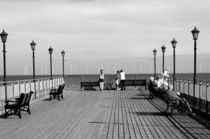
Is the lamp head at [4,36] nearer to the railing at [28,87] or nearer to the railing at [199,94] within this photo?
the railing at [28,87]

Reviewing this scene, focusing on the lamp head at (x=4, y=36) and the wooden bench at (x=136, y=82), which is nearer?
the lamp head at (x=4, y=36)

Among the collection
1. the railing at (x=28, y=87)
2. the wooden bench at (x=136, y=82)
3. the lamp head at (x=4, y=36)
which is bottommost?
the wooden bench at (x=136, y=82)

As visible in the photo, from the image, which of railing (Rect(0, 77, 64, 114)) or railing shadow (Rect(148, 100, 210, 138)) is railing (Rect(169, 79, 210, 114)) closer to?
railing shadow (Rect(148, 100, 210, 138))

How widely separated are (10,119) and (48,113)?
7.31 feet

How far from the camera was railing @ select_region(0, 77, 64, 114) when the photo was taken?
17.5 metres

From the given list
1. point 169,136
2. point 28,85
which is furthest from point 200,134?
point 28,85

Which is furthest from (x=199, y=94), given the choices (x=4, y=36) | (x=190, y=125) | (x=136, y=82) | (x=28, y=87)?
(x=136, y=82)

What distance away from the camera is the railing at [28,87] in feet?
57.3

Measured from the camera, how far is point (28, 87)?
22.5m

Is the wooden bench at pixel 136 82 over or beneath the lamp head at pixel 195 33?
beneath

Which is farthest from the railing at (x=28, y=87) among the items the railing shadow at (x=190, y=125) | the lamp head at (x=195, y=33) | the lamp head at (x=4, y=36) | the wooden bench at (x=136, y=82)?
the lamp head at (x=195, y=33)

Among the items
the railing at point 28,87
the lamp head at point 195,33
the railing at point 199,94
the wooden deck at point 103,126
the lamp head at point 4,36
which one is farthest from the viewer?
the lamp head at point 195,33

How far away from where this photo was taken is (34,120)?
14414mm

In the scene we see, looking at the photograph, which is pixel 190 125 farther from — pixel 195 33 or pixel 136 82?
pixel 136 82
